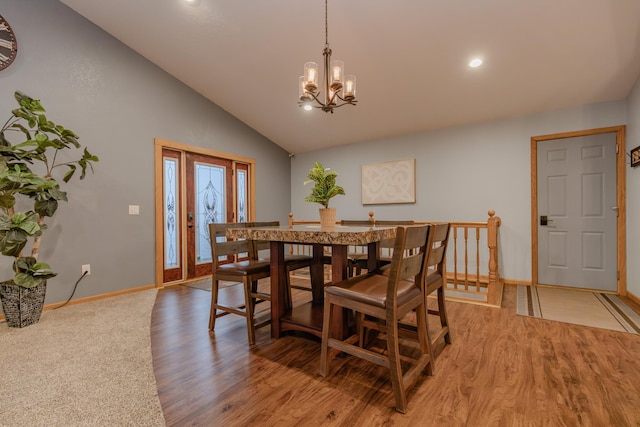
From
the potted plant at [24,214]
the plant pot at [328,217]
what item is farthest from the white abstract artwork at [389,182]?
the potted plant at [24,214]

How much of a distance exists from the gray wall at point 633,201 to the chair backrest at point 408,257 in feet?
10.0

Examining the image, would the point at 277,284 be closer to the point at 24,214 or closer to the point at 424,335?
the point at 424,335

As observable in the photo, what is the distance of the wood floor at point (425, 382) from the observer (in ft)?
4.45

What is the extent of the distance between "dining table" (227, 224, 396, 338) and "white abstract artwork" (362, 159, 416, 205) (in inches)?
106

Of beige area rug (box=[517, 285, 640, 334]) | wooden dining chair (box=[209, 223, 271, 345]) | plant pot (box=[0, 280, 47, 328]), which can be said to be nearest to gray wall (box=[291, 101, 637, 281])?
beige area rug (box=[517, 285, 640, 334])

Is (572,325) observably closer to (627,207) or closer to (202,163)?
(627,207)

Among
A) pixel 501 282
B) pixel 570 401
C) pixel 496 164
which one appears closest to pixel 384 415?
pixel 570 401

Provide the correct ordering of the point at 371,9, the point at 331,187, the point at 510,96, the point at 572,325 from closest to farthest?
the point at 331,187 < the point at 572,325 < the point at 371,9 < the point at 510,96

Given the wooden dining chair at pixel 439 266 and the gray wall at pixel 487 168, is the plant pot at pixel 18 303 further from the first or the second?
the gray wall at pixel 487 168

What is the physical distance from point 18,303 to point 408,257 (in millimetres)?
3256

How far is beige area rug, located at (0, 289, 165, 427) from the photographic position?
1393 mm

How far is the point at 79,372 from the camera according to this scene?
1784mm

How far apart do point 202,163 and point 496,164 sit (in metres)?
4.34

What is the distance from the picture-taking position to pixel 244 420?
4.39ft
